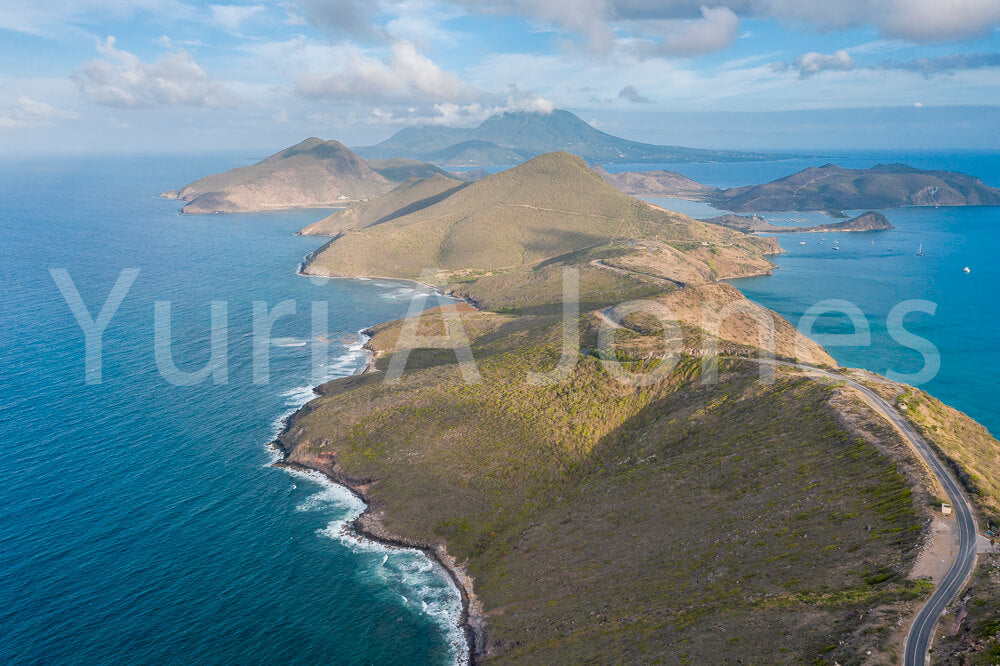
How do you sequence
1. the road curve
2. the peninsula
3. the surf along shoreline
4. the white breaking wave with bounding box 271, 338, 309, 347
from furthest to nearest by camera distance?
1. the white breaking wave with bounding box 271, 338, 309, 347
2. the surf along shoreline
3. the peninsula
4. the road curve

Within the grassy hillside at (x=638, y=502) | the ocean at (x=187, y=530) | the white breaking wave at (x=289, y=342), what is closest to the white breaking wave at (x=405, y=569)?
the ocean at (x=187, y=530)

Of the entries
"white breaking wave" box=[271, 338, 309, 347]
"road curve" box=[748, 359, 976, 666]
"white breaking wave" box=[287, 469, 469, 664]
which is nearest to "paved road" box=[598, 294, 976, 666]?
"road curve" box=[748, 359, 976, 666]

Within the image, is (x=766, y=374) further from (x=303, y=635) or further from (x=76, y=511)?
(x=76, y=511)

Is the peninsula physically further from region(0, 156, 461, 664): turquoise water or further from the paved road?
region(0, 156, 461, 664): turquoise water

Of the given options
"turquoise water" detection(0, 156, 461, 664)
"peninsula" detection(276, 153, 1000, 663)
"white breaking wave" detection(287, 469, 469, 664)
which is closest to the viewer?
"peninsula" detection(276, 153, 1000, 663)

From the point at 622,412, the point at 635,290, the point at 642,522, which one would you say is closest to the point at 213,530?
the point at 642,522
